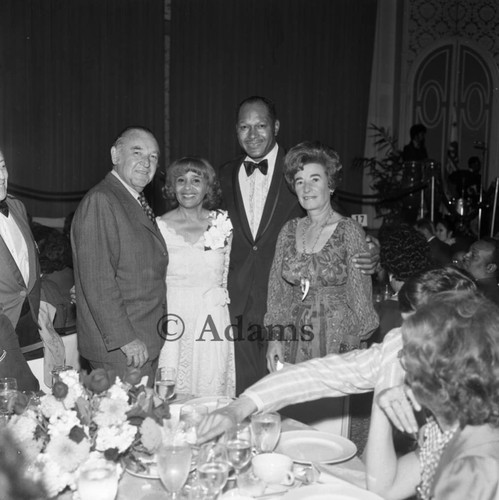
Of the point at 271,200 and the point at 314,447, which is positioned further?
the point at 271,200

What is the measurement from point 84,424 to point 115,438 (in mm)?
88

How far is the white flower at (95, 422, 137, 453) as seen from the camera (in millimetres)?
1482

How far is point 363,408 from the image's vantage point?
3525 mm

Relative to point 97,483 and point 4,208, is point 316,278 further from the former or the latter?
point 97,483

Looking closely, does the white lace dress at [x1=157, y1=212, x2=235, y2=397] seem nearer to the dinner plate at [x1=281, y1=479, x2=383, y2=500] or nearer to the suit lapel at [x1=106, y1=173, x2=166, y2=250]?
the suit lapel at [x1=106, y1=173, x2=166, y2=250]

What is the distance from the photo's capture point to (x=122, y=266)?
2.89 metres

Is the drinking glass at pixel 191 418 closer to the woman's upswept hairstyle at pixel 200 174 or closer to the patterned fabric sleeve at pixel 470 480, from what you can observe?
the patterned fabric sleeve at pixel 470 480

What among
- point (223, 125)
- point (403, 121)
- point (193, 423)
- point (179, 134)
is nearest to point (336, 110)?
point (403, 121)

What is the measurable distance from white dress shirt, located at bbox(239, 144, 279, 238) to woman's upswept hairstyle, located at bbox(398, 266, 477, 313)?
5.78 feet

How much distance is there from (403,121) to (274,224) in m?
6.94

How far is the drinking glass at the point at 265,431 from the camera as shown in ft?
5.24

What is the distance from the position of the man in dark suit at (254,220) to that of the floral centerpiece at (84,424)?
1.80 meters

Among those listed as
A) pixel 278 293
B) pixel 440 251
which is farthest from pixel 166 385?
pixel 440 251

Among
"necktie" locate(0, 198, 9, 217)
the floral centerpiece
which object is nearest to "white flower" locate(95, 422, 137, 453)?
the floral centerpiece
